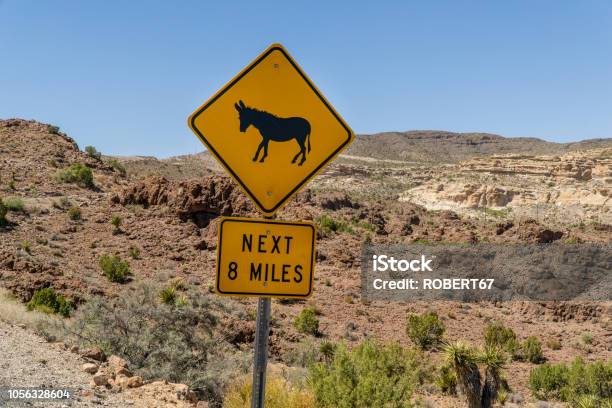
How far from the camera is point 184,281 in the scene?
69.5 feet

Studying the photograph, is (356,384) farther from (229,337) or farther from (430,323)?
(430,323)

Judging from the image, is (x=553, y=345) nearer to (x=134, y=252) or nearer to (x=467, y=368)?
(x=467, y=368)

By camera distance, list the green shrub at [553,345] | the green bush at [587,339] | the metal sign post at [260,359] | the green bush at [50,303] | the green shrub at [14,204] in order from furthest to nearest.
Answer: the green shrub at [14,204] < the green bush at [587,339] < the green shrub at [553,345] < the green bush at [50,303] < the metal sign post at [260,359]

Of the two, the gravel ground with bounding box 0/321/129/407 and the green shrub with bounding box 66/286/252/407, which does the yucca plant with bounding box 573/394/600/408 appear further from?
the gravel ground with bounding box 0/321/129/407

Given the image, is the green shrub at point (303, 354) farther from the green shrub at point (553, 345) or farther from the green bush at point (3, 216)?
the green bush at point (3, 216)

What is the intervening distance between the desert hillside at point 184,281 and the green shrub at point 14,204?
1.9 inches

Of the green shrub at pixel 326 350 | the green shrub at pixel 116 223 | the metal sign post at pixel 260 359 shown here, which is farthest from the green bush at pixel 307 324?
the metal sign post at pixel 260 359

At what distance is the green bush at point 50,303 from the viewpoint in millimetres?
13742

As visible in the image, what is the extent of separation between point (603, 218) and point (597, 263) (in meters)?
32.2

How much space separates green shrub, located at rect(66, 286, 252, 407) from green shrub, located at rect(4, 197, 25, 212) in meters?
17.6

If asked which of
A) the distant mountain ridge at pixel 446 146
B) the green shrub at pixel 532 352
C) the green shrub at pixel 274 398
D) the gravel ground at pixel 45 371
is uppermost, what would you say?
the distant mountain ridge at pixel 446 146

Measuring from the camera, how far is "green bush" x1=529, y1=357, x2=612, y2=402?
48.7ft

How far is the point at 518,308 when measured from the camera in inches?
994

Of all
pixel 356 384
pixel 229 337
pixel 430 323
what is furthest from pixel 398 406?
pixel 430 323
